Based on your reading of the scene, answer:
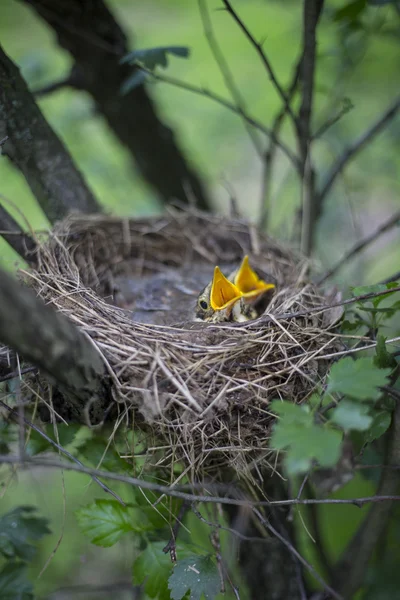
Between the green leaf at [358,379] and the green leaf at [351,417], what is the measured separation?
3 cm

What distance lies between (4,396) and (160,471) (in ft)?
1.86

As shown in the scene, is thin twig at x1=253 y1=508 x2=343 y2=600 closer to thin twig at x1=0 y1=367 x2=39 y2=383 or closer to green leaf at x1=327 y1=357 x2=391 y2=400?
green leaf at x1=327 y1=357 x2=391 y2=400

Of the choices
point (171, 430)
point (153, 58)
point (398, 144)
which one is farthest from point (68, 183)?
point (398, 144)

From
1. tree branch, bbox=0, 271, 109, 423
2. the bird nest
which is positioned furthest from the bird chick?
tree branch, bbox=0, 271, 109, 423

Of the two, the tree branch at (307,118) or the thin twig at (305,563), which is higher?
the tree branch at (307,118)

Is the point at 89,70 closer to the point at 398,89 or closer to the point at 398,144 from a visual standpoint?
the point at 398,144

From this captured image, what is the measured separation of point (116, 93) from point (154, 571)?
93.9 inches

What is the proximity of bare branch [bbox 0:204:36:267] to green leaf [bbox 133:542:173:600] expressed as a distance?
1.21 metres

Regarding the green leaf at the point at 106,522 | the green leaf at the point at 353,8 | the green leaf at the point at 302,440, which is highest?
the green leaf at the point at 353,8

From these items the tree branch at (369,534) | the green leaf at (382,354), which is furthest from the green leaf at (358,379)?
the tree branch at (369,534)

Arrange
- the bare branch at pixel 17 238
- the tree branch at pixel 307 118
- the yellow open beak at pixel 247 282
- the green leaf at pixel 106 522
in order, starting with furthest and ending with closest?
the yellow open beak at pixel 247 282 → the bare branch at pixel 17 238 → the tree branch at pixel 307 118 → the green leaf at pixel 106 522

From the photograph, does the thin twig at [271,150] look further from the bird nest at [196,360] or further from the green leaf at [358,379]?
the green leaf at [358,379]

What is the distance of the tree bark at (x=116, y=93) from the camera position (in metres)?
2.42

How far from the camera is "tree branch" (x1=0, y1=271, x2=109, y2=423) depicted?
3.26 ft
